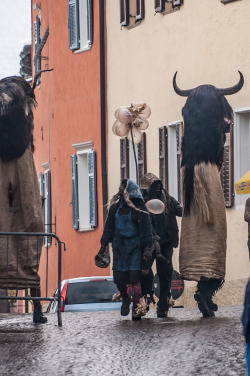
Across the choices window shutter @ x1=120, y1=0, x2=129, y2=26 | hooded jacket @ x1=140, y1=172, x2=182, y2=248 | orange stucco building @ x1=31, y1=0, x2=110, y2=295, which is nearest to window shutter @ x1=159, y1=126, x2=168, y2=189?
window shutter @ x1=120, y1=0, x2=129, y2=26

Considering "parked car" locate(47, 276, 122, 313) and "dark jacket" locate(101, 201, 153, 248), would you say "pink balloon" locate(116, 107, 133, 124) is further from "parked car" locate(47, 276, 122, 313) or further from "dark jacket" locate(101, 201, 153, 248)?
"parked car" locate(47, 276, 122, 313)

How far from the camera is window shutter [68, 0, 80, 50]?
102 ft

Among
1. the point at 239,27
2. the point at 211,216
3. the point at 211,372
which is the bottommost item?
the point at 211,372

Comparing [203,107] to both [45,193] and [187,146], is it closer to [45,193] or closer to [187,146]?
[187,146]

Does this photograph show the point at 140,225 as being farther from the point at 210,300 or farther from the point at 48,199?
the point at 48,199

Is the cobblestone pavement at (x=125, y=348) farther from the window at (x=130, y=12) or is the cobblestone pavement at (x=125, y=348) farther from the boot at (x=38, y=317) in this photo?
the window at (x=130, y=12)

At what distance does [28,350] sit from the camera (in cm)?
1138

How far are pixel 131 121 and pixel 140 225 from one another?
331 cm

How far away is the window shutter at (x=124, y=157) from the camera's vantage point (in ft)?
93.0

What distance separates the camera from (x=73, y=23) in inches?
1248

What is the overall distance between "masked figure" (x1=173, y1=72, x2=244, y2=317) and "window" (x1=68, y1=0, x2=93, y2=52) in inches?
592

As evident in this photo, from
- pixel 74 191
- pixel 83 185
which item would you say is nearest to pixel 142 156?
pixel 83 185

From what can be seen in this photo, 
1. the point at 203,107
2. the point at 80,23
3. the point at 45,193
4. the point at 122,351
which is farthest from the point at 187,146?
the point at 45,193

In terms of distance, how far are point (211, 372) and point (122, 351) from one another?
1.83 m
